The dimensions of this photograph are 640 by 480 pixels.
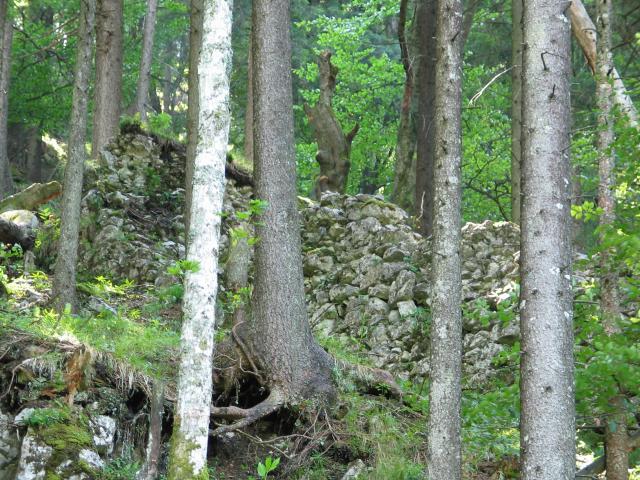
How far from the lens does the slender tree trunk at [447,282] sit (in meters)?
6.00

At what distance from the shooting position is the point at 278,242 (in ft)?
23.6

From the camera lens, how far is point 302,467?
6.75 metres

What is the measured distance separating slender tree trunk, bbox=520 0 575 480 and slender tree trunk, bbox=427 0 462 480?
850 millimetres

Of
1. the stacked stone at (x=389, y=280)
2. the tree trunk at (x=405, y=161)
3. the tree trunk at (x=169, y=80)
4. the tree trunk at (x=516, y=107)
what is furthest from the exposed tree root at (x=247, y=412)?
the tree trunk at (x=169, y=80)

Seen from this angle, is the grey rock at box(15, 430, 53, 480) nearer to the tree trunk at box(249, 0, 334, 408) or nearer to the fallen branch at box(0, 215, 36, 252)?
the tree trunk at box(249, 0, 334, 408)

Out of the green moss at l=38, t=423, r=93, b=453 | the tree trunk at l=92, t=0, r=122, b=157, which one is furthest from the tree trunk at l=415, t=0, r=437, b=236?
the green moss at l=38, t=423, r=93, b=453

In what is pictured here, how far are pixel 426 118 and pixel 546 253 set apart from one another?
25.6ft

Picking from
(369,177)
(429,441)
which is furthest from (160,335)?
(369,177)

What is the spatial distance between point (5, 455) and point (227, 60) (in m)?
3.60

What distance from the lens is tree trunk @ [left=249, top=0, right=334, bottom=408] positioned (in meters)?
7.11

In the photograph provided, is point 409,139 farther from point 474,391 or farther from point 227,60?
point 227,60

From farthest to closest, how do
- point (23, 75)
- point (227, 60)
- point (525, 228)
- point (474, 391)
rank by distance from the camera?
point (23, 75) → point (474, 391) → point (227, 60) → point (525, 228)

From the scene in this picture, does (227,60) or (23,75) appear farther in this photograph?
(23,75)

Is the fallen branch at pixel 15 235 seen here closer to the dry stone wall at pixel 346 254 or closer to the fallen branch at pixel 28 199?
the dry stone wall at pixel 346 254
